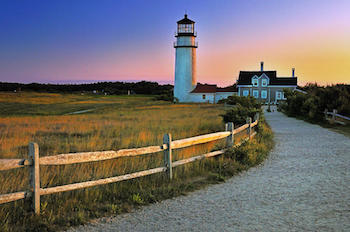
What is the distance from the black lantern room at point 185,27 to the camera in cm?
5862

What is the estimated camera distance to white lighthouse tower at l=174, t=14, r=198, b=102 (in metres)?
59.0

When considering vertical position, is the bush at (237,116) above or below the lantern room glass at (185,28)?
below

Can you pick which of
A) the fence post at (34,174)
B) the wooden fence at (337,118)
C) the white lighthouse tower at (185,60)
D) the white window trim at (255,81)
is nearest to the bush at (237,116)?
the wooden fence at (337,118)

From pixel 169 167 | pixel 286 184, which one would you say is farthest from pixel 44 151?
pixel 286 184

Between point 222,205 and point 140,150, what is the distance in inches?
79.5

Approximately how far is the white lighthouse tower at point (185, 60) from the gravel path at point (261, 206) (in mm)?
51641

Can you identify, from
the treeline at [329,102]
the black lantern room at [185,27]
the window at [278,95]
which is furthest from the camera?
the window at [278,95]

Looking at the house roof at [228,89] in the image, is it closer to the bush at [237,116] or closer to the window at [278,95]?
the window at [278,95]

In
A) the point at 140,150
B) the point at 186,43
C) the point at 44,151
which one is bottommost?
the point at 44,151

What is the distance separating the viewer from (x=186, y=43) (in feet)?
195

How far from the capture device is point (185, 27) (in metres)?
59.0

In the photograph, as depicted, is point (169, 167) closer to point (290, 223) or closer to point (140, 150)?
point (140, 150)

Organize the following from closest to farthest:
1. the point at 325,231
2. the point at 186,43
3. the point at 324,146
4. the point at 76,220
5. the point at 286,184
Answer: the point at 325,231 → the point at 76,220 → the point at 286,184 → the point at 324,146 → the point at 186,43

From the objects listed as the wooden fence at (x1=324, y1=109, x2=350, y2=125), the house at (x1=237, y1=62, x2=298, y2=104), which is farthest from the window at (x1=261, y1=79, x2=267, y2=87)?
the wooden fence at (x1=324, y1=109, x2=350, y2=125)
